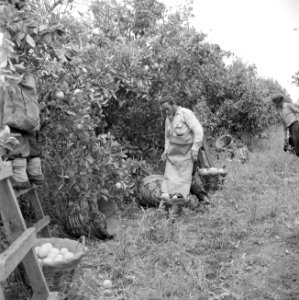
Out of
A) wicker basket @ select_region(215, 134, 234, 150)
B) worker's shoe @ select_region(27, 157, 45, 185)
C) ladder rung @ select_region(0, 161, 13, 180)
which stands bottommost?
wicker basket @ select_region(215, 134, 234, 150)

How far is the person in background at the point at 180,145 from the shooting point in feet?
20.2

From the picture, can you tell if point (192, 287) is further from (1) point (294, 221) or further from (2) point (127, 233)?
(1) point (294, 221)

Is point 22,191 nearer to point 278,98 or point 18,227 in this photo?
point 18,227

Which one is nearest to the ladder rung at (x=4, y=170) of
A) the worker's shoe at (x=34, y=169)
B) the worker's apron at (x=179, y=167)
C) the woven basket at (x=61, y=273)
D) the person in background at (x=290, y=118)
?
the woven basket at (x=61, y=273)

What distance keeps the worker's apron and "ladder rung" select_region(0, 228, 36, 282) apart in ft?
11.0

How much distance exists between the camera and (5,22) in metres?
3.16

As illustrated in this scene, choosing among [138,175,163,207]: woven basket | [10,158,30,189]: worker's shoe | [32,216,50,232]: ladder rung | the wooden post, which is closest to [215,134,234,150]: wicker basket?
[138,175,163,207]: woven basket

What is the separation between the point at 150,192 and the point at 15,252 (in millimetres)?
3733

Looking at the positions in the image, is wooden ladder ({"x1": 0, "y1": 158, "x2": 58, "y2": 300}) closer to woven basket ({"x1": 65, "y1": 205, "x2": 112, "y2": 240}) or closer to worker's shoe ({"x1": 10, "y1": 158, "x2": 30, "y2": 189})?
worker's shoe ({"x1": 10, "y1": 158, "x2": 30, "y2": 189})

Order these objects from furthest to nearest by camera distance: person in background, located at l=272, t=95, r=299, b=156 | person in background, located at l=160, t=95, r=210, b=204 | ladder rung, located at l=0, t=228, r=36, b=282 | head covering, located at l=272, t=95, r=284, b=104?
head covering, located at l=272, t=95, r=284, b=104 < person in background, located at l=272, t=95, r=299, b=156 < person in background, located at l=160, t=95, r=210, b=204 < ladder rung, located at l=0, t=228, r=36, b=282

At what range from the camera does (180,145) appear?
637 centimetres

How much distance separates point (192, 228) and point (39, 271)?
2554 mm

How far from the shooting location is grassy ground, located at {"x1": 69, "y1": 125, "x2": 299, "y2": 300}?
3695 mm

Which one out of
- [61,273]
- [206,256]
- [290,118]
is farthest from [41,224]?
[290,118]
